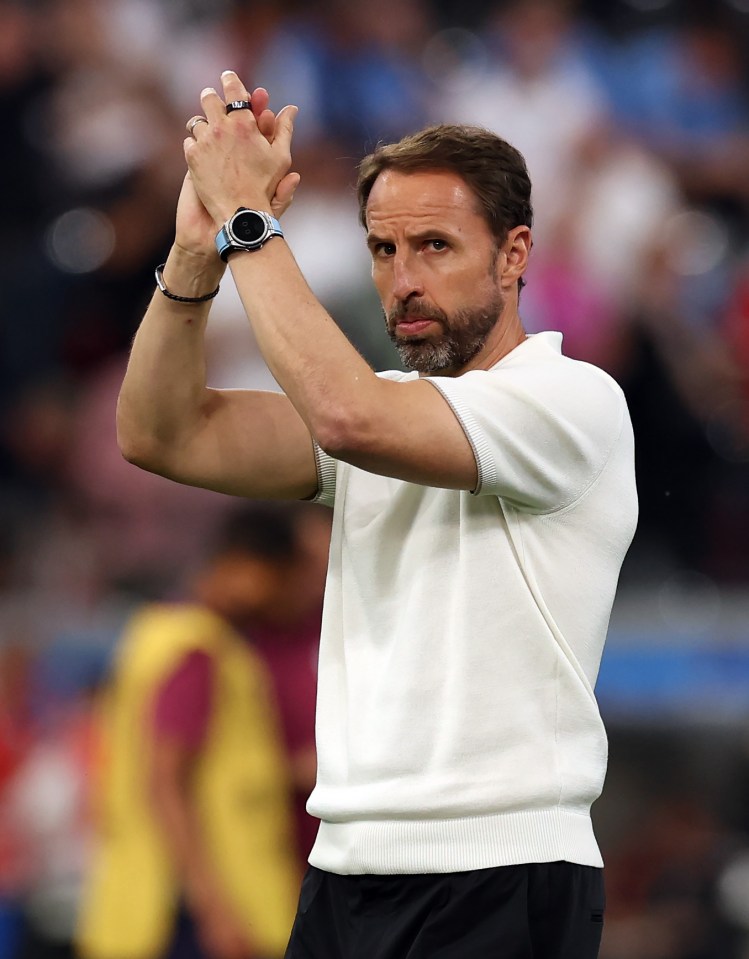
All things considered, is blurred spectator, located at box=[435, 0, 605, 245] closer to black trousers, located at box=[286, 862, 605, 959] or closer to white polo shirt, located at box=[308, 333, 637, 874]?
white polo shirt, located at box=[308, 333, 637, 874]

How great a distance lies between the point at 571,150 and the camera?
538 centimetres

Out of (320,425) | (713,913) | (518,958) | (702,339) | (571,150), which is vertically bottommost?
(713,913)

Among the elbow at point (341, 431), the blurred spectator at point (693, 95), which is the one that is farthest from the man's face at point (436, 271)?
the blurred spectator at point (693, 95)

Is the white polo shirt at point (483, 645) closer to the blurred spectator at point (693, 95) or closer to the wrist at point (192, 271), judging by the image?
the wrist at point (192, 271)

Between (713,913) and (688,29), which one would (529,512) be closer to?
(713,913)

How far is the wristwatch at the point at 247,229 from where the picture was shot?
2002 millimetres

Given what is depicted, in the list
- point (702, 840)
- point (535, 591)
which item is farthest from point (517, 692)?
point (702, 840)

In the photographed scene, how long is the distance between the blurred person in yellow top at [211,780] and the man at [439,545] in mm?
1718

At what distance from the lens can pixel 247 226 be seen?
A: 2.01 metres

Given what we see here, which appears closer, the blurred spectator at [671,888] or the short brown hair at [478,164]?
the short brown hair at [478,164]

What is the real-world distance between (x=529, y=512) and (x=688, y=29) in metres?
4.03

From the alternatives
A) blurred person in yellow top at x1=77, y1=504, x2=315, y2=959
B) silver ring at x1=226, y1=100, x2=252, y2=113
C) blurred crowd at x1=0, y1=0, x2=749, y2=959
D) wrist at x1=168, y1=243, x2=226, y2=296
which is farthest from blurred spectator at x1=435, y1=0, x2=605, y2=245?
silver ring at x1=226, y1=100, x2=252, y2=113

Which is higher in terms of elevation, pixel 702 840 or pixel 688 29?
pixel 688 29

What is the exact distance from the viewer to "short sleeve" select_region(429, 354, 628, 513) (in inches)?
79.1
